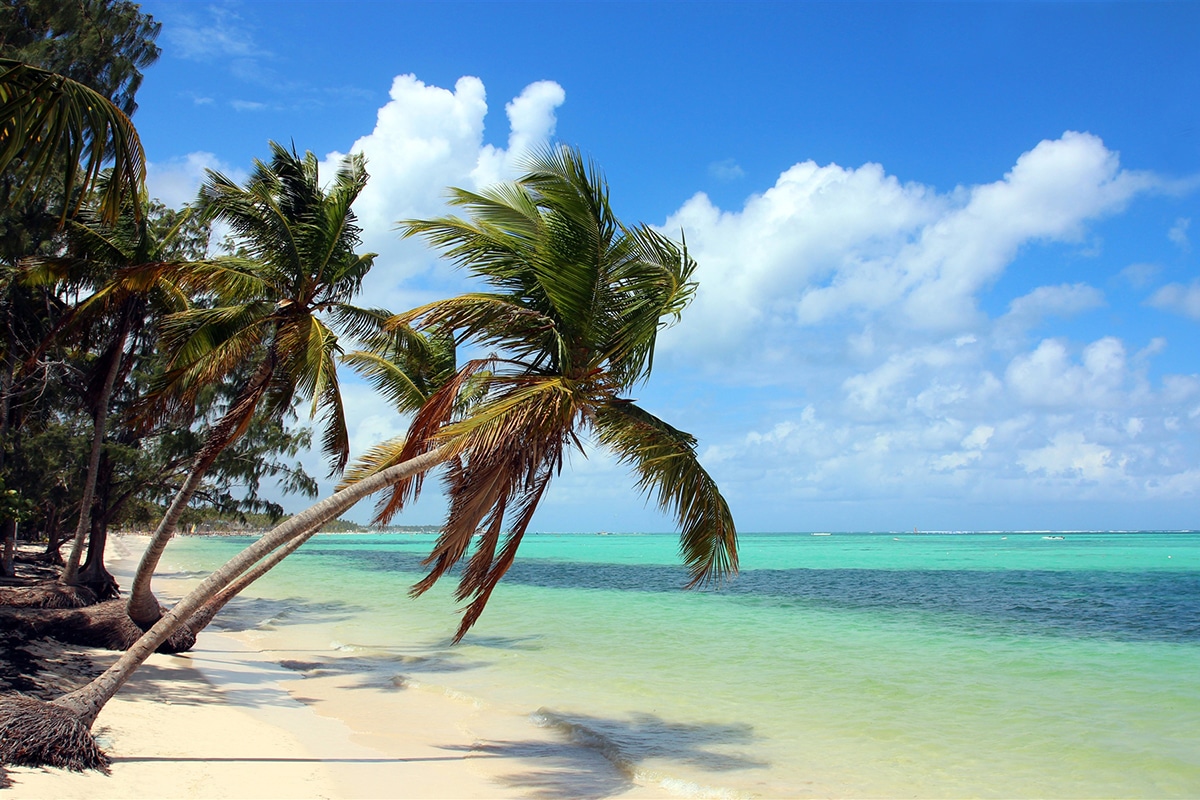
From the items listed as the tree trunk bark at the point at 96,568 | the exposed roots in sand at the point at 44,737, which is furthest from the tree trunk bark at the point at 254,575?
the tree trunk bark at the point at 96,568

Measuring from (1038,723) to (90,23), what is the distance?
1498 centimetres

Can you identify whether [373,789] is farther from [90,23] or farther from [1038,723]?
[90,23]

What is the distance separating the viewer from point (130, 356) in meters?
12.5

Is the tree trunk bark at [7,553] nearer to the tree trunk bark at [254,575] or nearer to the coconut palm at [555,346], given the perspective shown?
the tree trunk bark at [254,575]

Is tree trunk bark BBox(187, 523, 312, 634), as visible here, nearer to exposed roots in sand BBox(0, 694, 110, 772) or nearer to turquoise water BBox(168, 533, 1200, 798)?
exposed roots in sand BBox(0, 694, 110, 772)

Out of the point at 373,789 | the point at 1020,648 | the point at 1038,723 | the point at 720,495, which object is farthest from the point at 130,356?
the point at 1020,648

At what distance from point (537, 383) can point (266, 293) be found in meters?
4.84

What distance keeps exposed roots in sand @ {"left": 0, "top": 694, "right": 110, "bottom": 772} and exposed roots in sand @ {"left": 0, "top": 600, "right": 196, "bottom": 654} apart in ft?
17.4

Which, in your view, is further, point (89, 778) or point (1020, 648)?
point (1020, 648)

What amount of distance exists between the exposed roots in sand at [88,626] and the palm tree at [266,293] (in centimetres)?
233

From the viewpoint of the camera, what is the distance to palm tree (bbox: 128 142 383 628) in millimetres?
8906

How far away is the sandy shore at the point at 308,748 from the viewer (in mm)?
6258

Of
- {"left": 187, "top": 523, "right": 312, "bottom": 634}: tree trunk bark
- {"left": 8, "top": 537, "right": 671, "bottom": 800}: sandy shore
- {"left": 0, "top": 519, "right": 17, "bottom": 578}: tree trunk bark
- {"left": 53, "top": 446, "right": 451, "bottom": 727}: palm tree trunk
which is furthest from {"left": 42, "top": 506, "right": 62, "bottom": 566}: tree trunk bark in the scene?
{"left": 53, "top": 446, "right": 451, "bottom": 727}: palm tree trunk

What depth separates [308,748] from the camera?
7930mm
